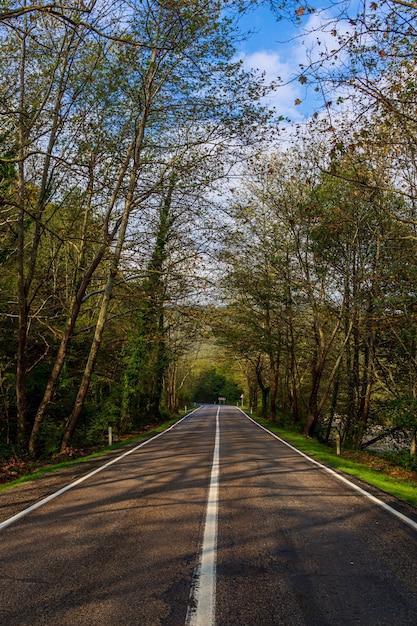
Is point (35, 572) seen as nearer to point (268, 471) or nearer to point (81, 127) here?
point (268, 471)

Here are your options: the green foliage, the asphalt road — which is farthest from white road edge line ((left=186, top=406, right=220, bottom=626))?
the green foliage

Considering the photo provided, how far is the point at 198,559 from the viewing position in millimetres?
4527

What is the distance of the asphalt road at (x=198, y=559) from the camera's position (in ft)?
11.3

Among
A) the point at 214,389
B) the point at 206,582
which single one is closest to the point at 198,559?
the point at 206,582

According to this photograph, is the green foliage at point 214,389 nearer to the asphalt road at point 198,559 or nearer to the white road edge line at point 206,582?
the asphalt road at point 198,559

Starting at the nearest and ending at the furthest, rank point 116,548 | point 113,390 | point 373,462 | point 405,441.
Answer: point 116,548 → point 373,462 → point 405,441 → point 113,390

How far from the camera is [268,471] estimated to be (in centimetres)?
1020

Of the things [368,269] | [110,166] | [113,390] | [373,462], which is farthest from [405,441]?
[110,166]

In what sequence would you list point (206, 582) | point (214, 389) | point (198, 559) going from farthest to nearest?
point (214, 389) < point (198, 559) < point (206, 582)

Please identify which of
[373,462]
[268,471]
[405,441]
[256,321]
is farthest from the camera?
[256,321]

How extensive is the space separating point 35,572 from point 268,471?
271 inches

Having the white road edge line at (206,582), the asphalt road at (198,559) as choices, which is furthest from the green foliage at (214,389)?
the white road edge line at (206,582)

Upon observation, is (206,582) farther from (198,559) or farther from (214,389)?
(214,389)

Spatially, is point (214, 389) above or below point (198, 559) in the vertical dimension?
below
